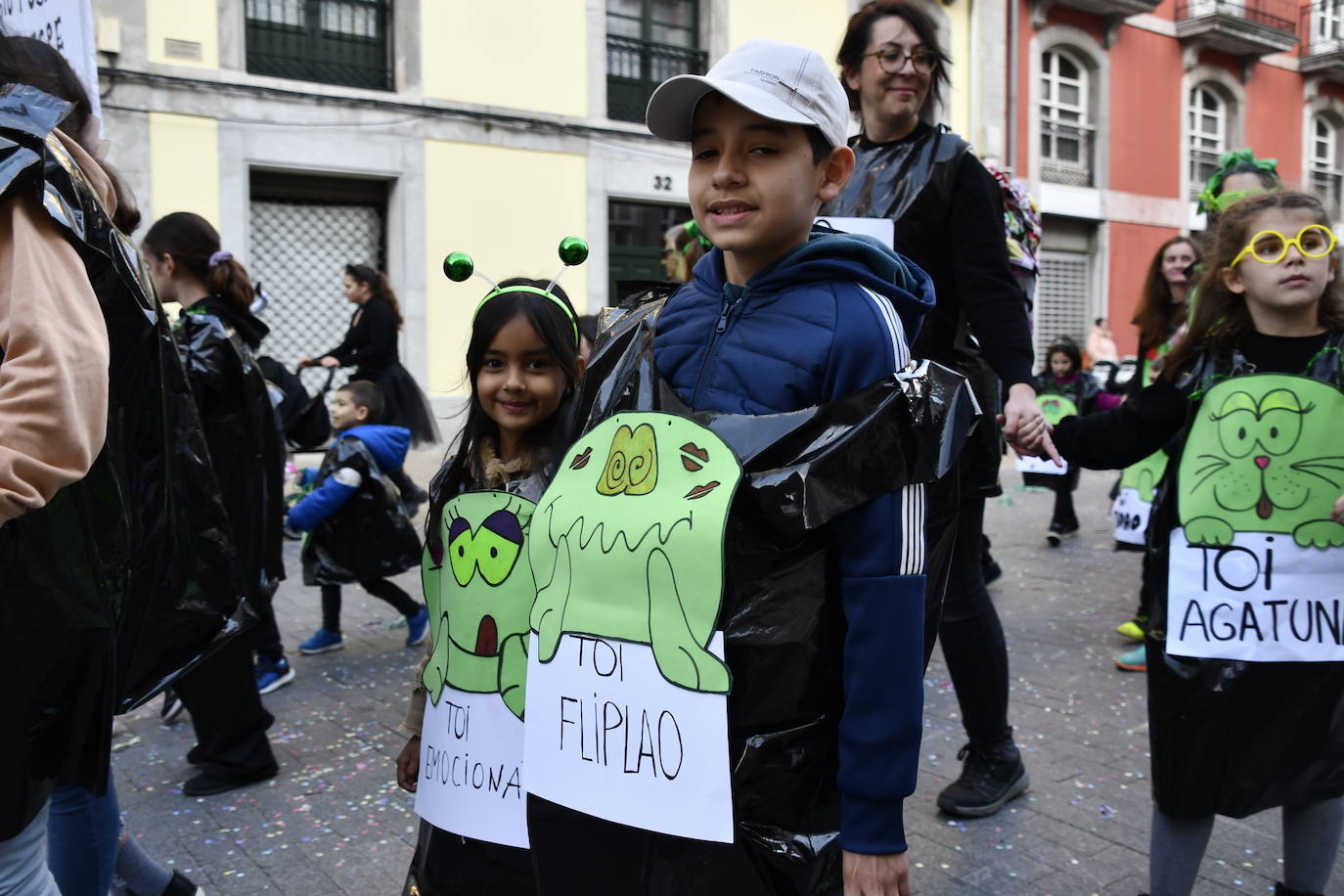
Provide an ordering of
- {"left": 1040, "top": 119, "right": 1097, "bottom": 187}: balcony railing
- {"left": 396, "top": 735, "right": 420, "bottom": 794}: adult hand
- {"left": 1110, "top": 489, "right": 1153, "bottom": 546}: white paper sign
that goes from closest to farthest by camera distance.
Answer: {"left": 396, "top": 735, "right": 420, "bottom": 794}: adult hand
{"left": 1110, "top": 489, "right": 1153, "bottom": 546}: white paper sign
{"left": 1040, "top": 119, "right": 1097, "bottom": 187}: balcony railing

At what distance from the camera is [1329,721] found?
242 cm

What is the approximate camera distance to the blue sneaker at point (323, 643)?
5426 millimetres

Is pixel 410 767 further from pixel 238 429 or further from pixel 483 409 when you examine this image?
pixel 238 429

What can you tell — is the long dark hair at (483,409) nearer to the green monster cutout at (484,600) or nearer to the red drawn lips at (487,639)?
the green monster cutout at (484,600)

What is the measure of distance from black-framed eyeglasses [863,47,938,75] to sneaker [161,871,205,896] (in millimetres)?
2601

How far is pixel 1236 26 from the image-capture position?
74.3 feet

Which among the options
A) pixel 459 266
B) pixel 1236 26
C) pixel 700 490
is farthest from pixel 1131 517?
pixel 1236 26

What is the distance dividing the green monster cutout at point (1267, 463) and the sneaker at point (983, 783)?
1146mm

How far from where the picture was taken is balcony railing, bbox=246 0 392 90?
42.5ft

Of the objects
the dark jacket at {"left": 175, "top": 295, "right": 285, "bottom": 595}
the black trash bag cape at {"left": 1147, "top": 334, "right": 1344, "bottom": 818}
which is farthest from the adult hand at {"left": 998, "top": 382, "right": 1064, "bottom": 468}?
the dark jacket at {"left": 175, "top": 295, "right": 285, "bottom": 595}

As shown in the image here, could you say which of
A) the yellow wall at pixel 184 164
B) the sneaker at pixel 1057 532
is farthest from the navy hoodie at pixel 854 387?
the yellow wall at pixel 184 164

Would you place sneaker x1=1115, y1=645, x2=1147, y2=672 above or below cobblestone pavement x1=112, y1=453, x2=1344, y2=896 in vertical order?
above

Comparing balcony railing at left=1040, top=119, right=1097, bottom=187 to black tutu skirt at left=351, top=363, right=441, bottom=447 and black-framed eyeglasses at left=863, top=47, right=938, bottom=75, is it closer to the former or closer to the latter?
black tutu skirt at left=351, top=363, right=441, bottom=447

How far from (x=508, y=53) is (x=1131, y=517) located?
1098 centimetres
